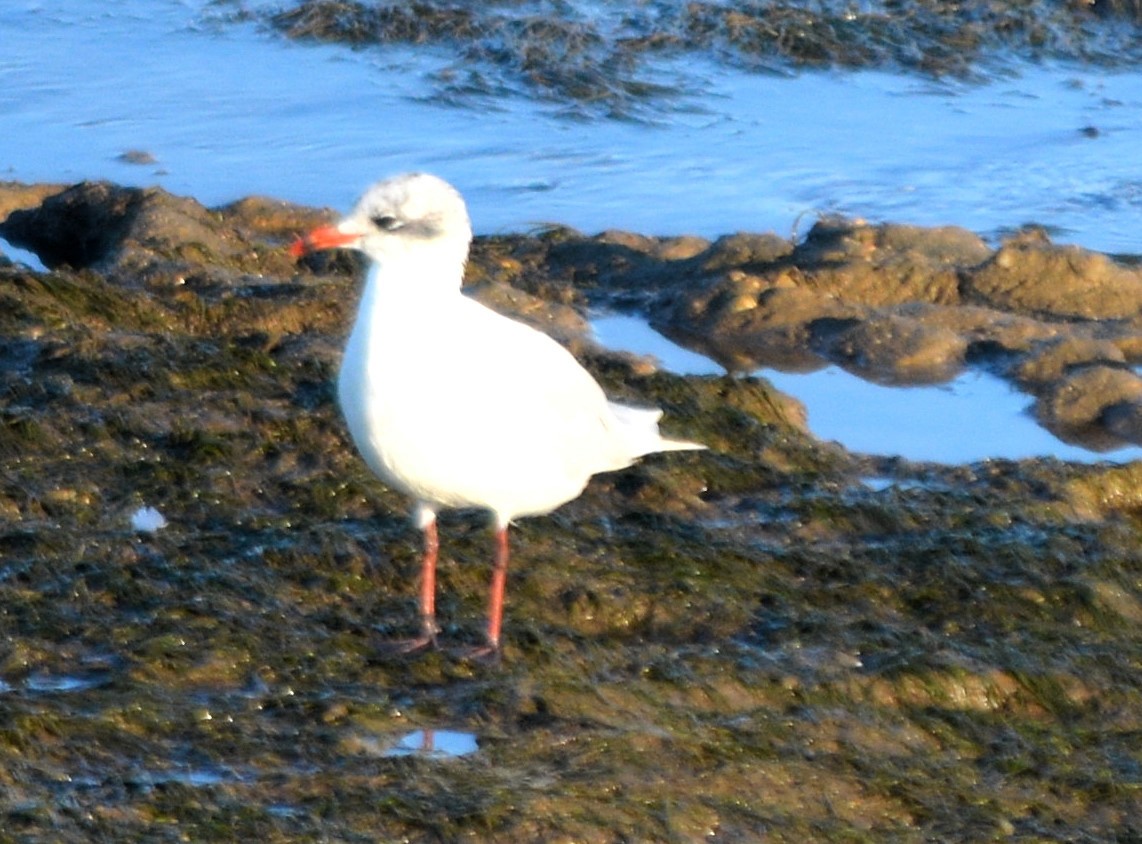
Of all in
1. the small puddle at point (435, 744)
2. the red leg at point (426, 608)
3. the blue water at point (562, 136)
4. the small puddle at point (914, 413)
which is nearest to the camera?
the small puddle at point (435, 744)

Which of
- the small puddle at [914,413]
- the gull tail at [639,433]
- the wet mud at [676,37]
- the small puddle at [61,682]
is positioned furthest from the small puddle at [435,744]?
the wet mud at [676,37]

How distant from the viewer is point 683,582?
5188mm

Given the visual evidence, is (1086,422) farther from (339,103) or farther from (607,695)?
(339,103)

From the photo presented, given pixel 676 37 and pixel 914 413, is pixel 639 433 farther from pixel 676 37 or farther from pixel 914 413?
pixel 676 37

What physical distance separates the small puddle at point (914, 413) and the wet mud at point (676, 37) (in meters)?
4.27

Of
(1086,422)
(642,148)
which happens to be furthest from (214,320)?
(642,148)

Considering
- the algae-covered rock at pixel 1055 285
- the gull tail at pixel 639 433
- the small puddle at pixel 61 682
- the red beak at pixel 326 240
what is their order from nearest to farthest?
the small puddle at pixel 61 682, the red beak at pixel 326 240, the gull tail at pixel 639 433, the algae-covered rock at pixel 1055 285

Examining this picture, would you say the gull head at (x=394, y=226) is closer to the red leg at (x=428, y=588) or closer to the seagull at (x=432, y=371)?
the seagull at (x=432, y=371)

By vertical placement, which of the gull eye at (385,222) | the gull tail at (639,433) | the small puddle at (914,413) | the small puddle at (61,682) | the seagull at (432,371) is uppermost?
the gull eye at (385,222)

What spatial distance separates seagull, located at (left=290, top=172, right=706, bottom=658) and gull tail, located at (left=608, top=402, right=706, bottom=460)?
2.02 feet

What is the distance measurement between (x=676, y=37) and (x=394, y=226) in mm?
8963

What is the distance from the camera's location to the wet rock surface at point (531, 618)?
4.00 metres

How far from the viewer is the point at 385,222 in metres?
4.38

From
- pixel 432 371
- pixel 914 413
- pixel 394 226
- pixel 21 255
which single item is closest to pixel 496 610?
pixel 432 371
